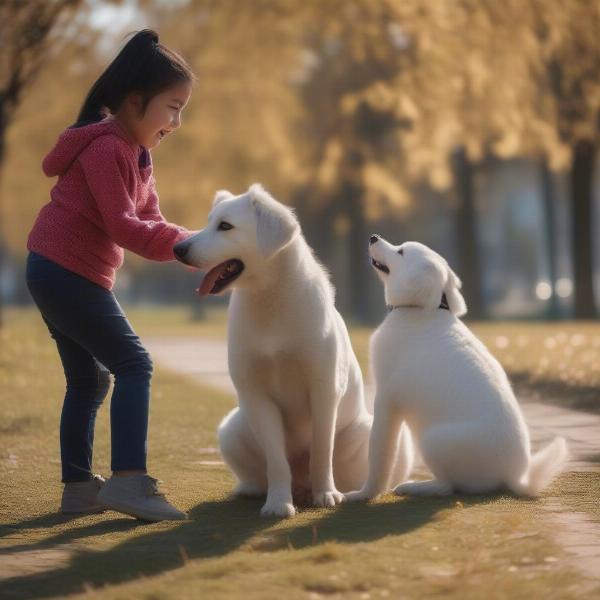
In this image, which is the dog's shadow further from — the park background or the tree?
the tree

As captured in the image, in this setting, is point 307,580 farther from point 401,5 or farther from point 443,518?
point 401,5

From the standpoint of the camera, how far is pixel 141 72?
532cm

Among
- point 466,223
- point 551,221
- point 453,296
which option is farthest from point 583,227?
point 453,296

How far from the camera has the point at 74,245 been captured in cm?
531

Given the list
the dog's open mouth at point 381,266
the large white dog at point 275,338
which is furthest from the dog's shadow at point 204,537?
the dog's open mouth at point 381,266

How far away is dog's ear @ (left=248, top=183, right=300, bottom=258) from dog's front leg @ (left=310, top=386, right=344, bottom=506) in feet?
2.42

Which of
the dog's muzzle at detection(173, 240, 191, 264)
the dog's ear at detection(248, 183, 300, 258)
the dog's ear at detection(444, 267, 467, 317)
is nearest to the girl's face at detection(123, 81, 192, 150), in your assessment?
the dog's ear at detection(248, 183, 300, 258)

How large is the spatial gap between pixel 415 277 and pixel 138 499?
1.76 m

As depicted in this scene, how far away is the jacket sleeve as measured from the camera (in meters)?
5.17

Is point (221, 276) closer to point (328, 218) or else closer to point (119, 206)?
point (119, 206)

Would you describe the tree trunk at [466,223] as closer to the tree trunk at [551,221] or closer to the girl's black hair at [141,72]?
the tree trunk at [551,221]

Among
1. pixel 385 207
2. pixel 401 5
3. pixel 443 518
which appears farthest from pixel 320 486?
pixel 385 207

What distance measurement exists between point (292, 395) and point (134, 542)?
1.14 m

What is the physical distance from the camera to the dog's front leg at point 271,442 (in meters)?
5.32
